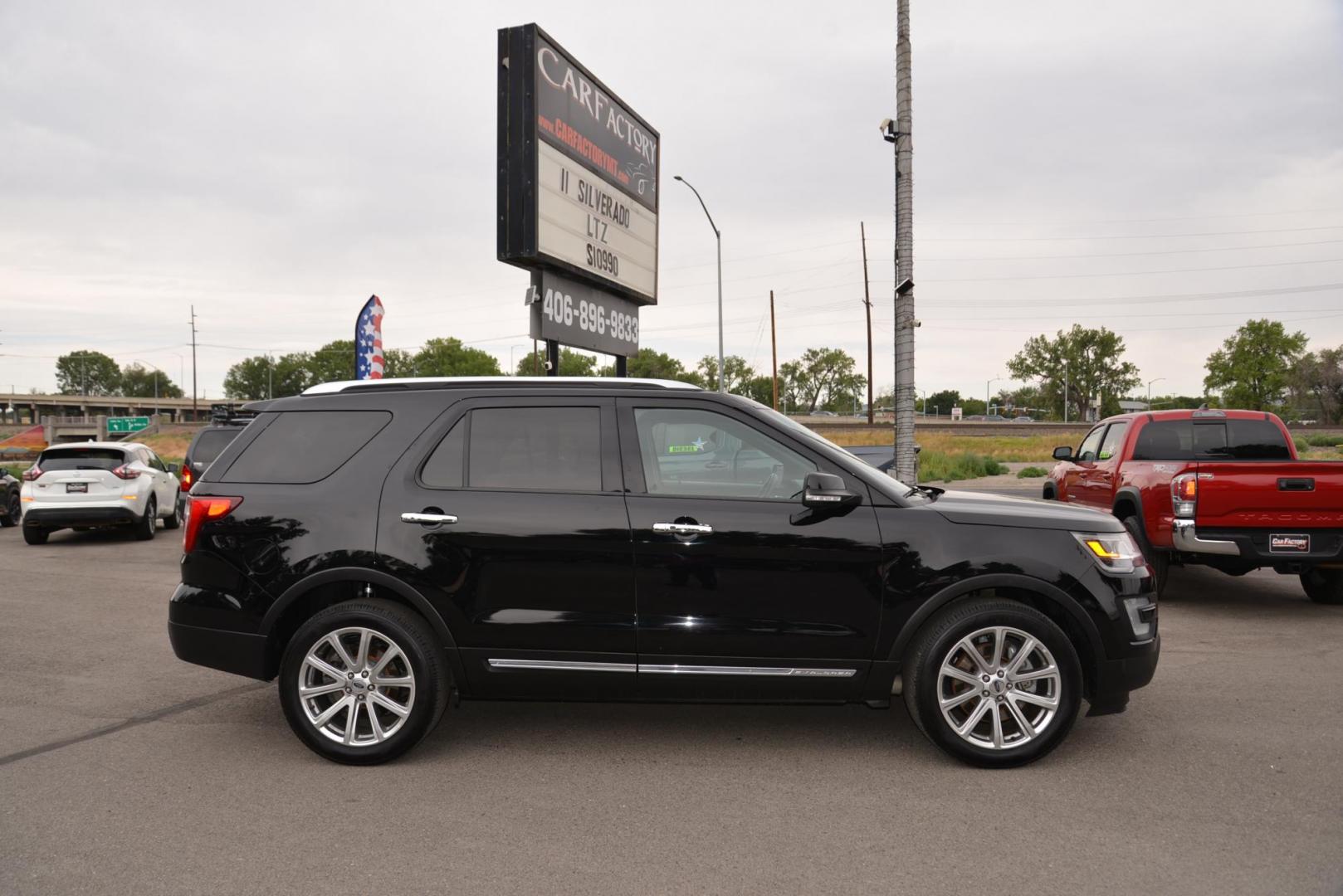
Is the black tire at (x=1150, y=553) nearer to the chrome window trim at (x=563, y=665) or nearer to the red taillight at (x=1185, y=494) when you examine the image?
the red taillight at (x=1185, y=494)

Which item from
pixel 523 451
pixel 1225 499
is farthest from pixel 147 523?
pixel 1225 499

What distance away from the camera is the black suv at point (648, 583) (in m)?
4.42

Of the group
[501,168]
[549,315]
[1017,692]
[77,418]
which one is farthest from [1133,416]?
[77,418]

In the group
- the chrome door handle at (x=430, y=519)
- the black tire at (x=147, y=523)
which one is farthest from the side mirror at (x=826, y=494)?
the black tire at (x=147, y=523)

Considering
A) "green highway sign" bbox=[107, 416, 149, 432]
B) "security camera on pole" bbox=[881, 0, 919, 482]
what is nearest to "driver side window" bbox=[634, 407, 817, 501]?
"security camera on pole" bbox=[881, 0, 919, 482]

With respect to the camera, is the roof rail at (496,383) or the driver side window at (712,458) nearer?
the driver side window at (712,458)

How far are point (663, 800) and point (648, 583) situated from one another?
96cm

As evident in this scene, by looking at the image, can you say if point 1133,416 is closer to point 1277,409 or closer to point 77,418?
point 1277,409

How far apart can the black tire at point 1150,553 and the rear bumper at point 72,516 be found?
45.4ft

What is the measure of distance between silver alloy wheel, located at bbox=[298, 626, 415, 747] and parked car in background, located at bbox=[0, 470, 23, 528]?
1654 centimetres

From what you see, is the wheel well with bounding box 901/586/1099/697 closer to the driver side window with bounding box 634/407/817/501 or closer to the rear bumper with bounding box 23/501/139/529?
the driver side window with bounding box 634/407/817/501

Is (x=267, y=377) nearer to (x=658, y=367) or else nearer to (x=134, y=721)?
(x=658, y=367)

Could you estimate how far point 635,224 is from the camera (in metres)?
16.0

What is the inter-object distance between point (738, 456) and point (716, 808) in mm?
1637
